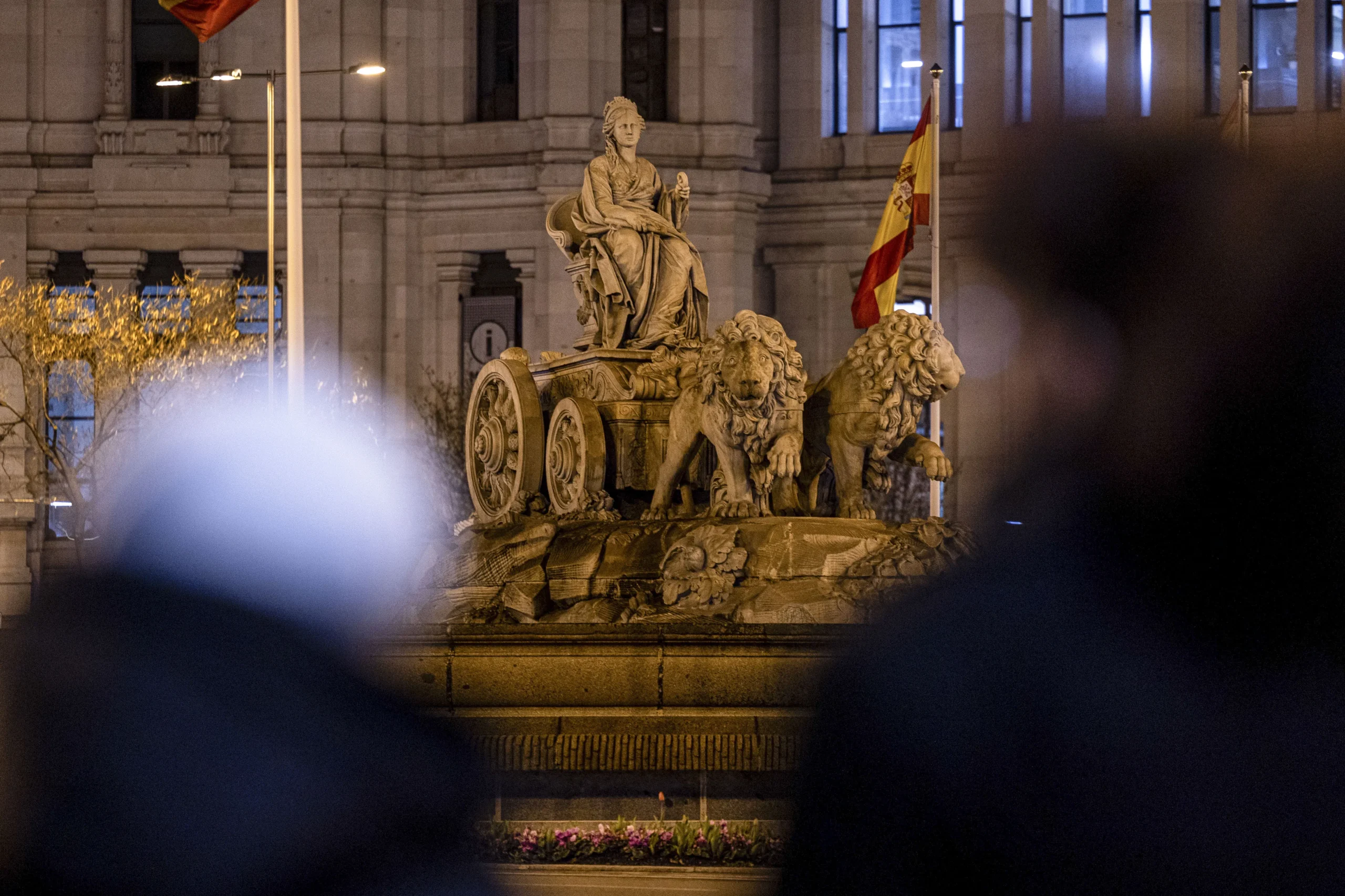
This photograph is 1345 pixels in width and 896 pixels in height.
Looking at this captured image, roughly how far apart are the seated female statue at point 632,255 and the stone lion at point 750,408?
192 cm

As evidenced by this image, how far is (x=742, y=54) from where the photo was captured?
53.8m

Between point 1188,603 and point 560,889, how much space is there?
8763mm

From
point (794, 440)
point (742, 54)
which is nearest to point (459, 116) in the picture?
point (742, 54)

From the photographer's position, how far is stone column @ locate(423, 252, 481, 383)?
54781 millimetres

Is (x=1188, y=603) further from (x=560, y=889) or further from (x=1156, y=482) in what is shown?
(x=560, y=889)

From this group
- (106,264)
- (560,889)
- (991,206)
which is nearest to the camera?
(991,206)

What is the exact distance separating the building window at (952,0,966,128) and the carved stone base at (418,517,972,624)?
38.0 meters

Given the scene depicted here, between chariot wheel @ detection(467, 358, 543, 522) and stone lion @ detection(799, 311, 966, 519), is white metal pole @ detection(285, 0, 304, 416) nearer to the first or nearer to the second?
chariot wheel @ detection(467, 358, 543, 522)

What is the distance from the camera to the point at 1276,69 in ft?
19.0

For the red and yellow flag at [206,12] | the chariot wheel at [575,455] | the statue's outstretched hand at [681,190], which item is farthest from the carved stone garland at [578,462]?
the red and yellow flag at [206,12]

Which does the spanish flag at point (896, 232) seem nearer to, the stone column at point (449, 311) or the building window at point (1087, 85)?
the stone column at point (449, 311)

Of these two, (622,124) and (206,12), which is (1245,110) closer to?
(622,124)

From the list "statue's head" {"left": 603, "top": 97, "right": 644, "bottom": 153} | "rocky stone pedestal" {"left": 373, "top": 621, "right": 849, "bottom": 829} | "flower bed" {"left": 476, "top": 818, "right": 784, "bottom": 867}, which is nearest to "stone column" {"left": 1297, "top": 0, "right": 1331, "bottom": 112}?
"rocky stone pedestal" {"left": 373, "top": 621, "right": 849, "bottom": 829}

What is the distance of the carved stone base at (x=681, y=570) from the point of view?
49.4 feet
